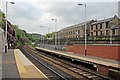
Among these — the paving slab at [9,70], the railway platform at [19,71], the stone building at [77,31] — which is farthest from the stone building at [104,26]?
the paving slab at [9,70]

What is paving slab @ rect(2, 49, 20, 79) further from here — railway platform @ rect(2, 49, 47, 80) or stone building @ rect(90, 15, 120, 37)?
stone building @ rect(90, 15, 120, 37)

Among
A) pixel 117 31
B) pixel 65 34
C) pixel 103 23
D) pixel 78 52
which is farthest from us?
pixel 65 34

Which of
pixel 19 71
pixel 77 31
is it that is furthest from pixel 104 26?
pixel 19 71

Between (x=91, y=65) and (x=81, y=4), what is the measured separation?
1612 centimetres

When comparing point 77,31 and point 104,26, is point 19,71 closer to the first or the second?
point 104,26

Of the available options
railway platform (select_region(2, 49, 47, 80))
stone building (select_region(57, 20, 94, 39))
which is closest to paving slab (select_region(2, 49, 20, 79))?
railway platform (select_region(2, 49, 47, 80))

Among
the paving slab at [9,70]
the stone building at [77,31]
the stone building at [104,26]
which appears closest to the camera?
the paving slab at [9,70]

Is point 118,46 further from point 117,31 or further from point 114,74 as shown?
point 117,31

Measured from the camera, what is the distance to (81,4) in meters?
38.8

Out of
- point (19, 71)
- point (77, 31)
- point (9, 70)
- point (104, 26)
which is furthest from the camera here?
point (77, 31)

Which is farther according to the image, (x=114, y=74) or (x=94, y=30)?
Answer: (x=94, y=30)

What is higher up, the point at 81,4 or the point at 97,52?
the point at 81,4

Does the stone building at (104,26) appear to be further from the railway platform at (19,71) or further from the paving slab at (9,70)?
the paving slab at (9,70)

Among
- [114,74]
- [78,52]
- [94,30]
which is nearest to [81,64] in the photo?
[114,74]
